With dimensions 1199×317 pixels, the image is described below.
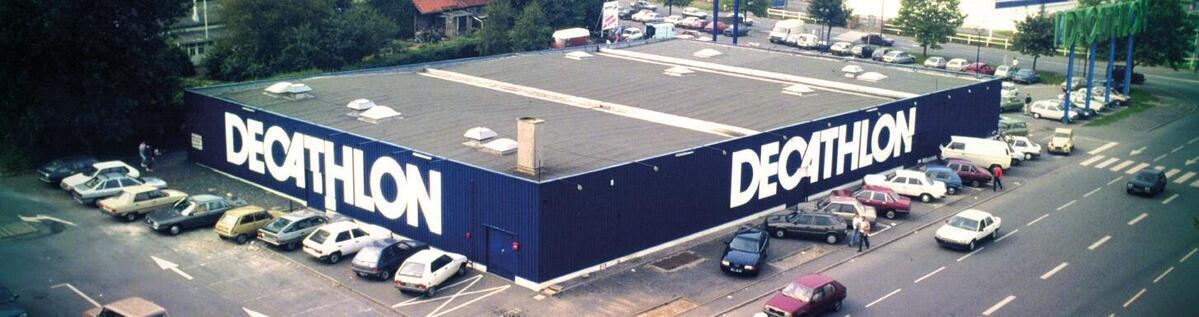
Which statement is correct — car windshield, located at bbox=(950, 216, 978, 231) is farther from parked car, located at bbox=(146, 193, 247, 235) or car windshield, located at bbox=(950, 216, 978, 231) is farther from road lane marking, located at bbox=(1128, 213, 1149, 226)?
parked car, located at bbox=(146, 193, 247, 235)

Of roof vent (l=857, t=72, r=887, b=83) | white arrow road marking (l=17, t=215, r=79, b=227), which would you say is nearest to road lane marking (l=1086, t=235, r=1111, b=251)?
roof vent (l=857, t=72, r=887, b=83)

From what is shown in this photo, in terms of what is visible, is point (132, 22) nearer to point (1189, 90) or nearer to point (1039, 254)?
point (1039, 254)

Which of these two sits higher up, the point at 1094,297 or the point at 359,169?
the point at 359,169

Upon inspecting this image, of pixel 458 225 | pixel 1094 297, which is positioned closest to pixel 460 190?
pixel 458 225

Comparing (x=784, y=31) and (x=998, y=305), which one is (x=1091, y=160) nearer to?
(x=998, y=305)

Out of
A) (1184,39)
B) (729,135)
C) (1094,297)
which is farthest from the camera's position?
(1184,39)

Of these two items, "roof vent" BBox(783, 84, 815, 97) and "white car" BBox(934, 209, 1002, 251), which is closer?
"white car" BBox(934, 209, 1002, 251)
